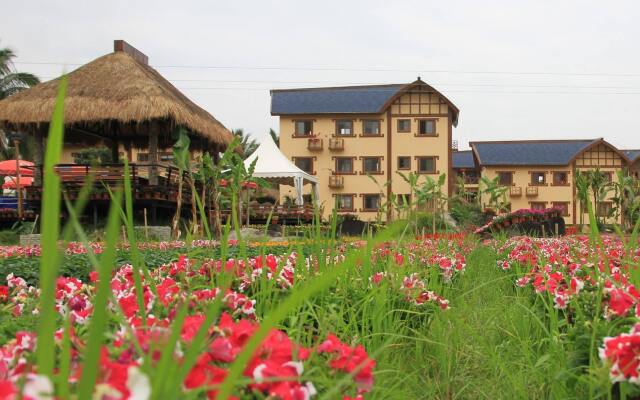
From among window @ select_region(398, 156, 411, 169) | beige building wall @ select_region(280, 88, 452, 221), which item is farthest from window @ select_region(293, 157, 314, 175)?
window @ select_region(398, 156, 411, 169)

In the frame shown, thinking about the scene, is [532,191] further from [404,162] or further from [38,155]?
[38,155]

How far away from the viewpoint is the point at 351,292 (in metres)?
3.41

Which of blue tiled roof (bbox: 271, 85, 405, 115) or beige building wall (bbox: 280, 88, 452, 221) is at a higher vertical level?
blue tiled roof (bbox: 271, 85, 405, 115)

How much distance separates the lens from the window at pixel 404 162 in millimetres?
36250

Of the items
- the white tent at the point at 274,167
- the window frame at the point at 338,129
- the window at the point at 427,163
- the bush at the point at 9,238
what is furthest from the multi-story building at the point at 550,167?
the bush at the point at 9,238

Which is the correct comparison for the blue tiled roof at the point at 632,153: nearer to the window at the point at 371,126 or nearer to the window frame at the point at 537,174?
the window frame at the point at 537,174

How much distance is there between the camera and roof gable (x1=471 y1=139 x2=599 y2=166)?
1602 inches

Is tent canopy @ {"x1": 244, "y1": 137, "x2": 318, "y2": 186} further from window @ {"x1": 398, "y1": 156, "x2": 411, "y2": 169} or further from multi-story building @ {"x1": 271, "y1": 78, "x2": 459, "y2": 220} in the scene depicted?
window @ {"x1": 398, "y1": 156, "x2": 411, "y2": 169}

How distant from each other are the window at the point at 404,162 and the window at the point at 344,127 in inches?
129

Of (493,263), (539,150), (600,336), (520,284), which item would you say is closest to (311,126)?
(539,150)

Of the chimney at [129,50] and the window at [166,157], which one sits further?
the window at [166,157]

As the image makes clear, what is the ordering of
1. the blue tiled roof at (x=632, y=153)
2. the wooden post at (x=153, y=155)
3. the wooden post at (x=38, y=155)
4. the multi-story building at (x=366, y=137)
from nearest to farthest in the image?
the wooden post at (x=153, y=155) → the wooden post at (x=38, y=155) → the multi-story building at (x=366, y=137) → the blue tiled roof at (x=632, y=153)

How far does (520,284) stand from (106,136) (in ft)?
65.6

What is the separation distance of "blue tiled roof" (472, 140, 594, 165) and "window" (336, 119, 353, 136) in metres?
9.69
